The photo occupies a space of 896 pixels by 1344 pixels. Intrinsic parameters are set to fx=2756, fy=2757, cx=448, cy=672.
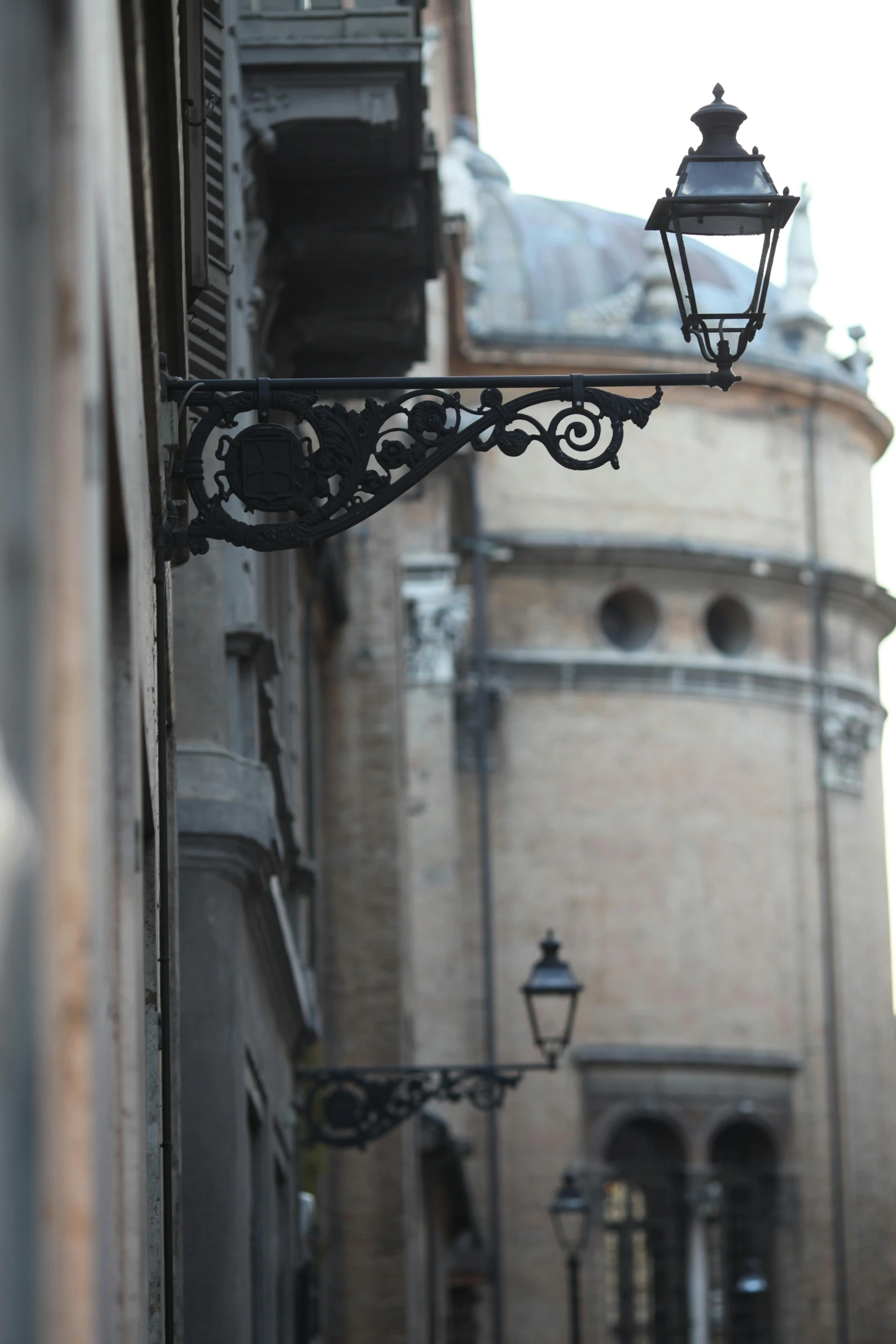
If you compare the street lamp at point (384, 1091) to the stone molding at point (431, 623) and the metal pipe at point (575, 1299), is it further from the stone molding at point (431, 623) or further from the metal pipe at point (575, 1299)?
the stone molding at point (431, 623)

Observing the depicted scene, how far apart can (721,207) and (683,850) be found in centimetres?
2998

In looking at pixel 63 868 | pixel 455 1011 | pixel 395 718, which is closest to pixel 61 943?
pixel 63 868

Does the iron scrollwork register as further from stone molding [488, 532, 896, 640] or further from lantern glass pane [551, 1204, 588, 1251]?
stone molding [488, 532, 896, 640]

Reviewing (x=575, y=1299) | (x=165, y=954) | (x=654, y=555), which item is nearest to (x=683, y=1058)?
(x=654, y=555)

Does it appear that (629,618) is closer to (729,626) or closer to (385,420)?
(729,626)

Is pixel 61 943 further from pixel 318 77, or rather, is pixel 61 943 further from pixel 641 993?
pixel 641 993

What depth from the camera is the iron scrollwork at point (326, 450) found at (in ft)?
21.6

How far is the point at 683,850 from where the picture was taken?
36.6 meters

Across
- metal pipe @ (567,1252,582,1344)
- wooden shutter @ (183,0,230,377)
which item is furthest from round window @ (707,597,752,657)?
wooden shutter @ (183,0,230,377)

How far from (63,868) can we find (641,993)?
3330 centimetres

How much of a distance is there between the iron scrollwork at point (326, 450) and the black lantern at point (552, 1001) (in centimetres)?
1006

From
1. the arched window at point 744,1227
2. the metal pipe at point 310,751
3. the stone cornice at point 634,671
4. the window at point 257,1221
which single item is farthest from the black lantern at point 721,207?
the arched window at point 744,1227

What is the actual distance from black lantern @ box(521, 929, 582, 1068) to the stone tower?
58.1 feet

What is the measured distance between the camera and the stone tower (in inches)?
1409
